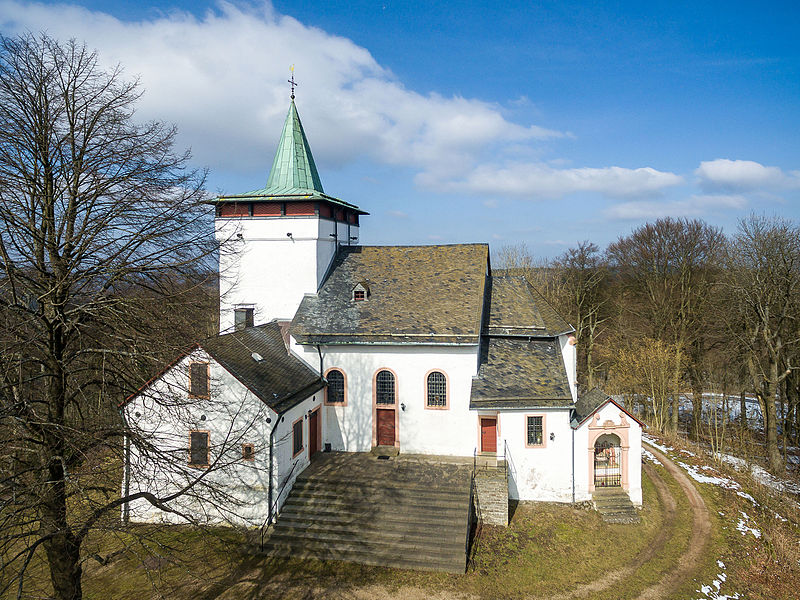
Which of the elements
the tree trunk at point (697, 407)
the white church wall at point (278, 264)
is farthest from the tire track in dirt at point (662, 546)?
the white church wall at point (278, 264)

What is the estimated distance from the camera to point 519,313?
23391 millimetres

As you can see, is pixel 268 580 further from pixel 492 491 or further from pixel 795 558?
pixel 795 558

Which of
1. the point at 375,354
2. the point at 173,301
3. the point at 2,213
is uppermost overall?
the point at 2,213

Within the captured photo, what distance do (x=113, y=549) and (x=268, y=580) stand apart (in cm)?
553

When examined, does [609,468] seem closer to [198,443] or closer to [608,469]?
[608,469]

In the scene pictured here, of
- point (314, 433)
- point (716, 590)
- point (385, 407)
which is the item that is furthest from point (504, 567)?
point (314, 433)

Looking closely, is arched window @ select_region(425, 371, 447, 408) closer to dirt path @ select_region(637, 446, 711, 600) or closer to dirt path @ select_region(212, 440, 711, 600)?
dirt path @ select_region(212, 440, 711, 600)

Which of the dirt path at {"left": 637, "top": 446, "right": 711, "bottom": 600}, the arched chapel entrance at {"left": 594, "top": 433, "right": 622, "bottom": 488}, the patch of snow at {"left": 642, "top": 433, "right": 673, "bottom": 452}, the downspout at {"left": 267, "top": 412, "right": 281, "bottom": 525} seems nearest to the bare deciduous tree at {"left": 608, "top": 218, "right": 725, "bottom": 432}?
the patch of snow at {"left": 642, "top": 433, "right": 673, "bottom": 452}

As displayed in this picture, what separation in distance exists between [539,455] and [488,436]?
2.07m

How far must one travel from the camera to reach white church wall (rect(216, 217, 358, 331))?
75.0 feet

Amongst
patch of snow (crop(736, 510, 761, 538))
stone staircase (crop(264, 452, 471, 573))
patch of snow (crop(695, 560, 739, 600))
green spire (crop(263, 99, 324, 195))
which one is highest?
green spire (crop(263, 99, 324, 195))

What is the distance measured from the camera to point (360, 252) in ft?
83.0

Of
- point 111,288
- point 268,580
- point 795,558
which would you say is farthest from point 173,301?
point 795,558

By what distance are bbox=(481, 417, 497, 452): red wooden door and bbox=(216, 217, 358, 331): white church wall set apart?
9741 millimetres
